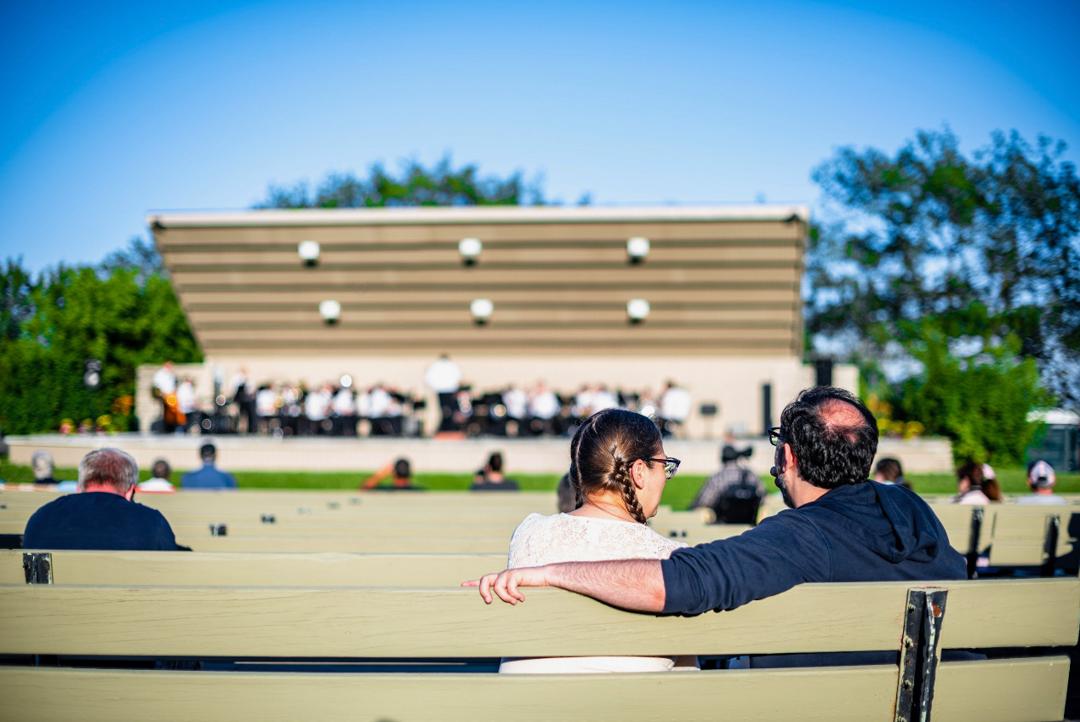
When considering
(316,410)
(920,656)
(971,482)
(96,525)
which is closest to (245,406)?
(316,410)

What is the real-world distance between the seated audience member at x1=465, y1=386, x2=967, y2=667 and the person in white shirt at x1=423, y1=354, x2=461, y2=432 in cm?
1442

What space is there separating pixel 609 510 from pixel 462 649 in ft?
1.79

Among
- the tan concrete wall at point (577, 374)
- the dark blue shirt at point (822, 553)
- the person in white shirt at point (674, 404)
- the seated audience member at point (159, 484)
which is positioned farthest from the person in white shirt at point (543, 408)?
the dark blue shirt at point (822, 553)

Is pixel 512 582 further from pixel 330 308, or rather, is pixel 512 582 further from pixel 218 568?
pixel 330 308

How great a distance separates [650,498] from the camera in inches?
83.1

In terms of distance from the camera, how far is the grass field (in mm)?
12320

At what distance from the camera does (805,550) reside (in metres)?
1.92

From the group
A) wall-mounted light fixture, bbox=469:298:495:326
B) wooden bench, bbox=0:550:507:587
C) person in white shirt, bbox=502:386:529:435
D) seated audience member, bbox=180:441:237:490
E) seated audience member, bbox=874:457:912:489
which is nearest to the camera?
wooden bench, bbox=0:550:507:587

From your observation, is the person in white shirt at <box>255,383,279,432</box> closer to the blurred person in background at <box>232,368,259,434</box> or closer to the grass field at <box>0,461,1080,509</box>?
the blurred person in background at <box>232,368,259,434</box>

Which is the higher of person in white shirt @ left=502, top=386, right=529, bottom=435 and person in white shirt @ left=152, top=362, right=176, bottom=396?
person in white shirt @ left=152, top=362, right=176, bottom=396

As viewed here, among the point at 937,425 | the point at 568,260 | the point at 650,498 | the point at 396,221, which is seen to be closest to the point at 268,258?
the point at 396,221

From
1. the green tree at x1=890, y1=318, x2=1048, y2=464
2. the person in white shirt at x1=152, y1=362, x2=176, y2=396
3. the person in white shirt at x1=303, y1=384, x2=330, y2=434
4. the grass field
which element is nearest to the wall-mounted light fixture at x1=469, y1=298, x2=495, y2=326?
the person in white shirt at x1=303, y1=384, x2=330, y2=434

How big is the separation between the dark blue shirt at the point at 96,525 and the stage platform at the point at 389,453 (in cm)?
1158

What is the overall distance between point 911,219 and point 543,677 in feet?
124
